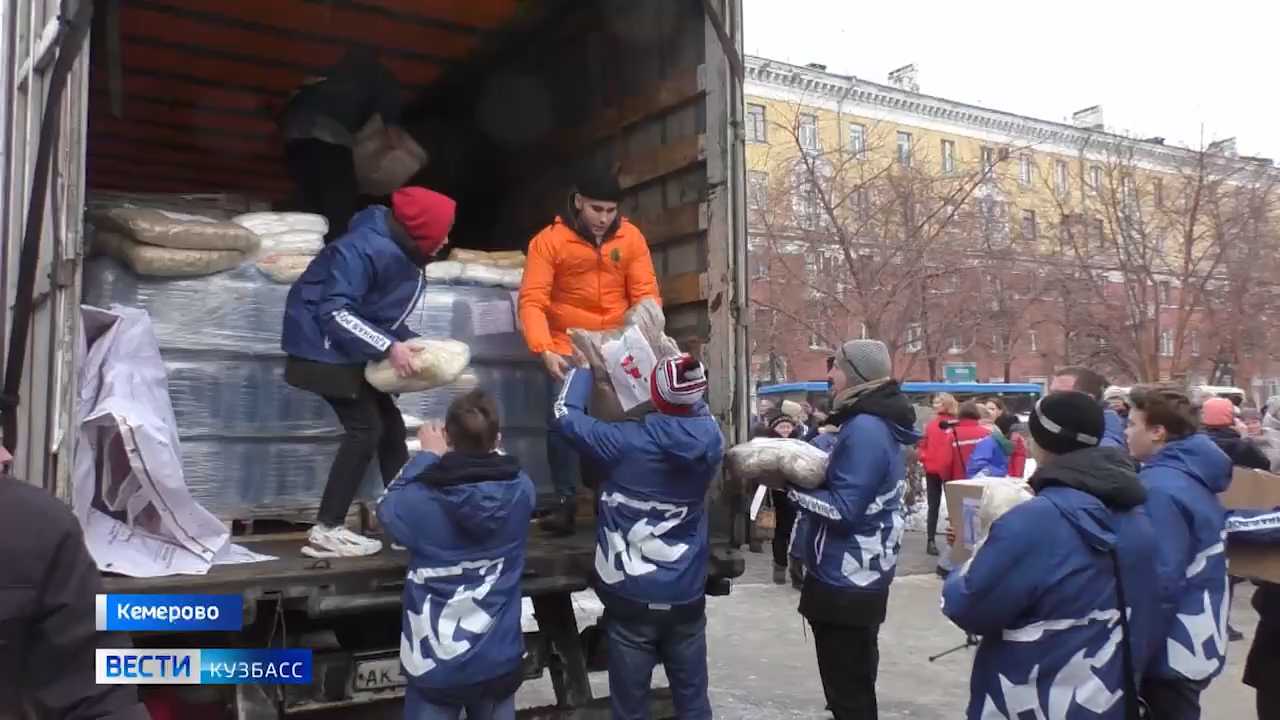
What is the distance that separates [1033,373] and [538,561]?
36803 mm

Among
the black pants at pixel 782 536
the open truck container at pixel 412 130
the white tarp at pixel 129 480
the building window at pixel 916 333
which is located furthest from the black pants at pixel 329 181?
the building window at pixel 916 333

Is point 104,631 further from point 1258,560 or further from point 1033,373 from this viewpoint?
point 1033,373

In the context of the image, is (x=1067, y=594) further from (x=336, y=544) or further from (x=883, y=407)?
(x=336, y=544)

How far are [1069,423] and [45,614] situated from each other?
260 centimetres

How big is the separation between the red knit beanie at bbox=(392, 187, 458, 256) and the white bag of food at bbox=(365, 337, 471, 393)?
1.36 ft

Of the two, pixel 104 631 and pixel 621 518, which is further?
pixel 621 518

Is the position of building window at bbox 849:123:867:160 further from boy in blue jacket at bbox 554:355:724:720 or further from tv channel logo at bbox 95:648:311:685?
tv channel logo at bbox 95:648:311:685

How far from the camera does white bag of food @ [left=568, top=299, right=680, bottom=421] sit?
4207mm

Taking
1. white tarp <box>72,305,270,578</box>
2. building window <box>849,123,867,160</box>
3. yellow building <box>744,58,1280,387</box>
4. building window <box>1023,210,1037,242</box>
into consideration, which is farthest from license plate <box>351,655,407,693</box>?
building window <box>1023,210,1037,242</box>

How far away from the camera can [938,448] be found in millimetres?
10812

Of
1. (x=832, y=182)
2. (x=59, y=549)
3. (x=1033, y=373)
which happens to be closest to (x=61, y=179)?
(x=59, y=549)

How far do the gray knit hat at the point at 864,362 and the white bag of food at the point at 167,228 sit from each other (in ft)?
8.55

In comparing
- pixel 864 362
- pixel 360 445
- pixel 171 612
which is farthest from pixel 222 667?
pixel 864 362

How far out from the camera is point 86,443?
134 inches
